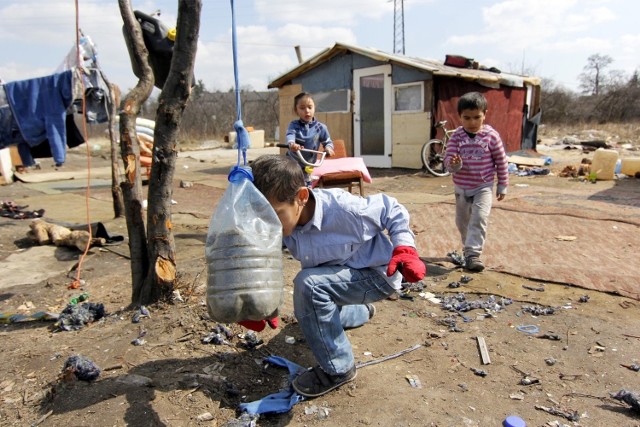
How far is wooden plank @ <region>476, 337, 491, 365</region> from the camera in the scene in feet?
8.99

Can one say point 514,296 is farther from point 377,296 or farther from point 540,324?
point 377,296

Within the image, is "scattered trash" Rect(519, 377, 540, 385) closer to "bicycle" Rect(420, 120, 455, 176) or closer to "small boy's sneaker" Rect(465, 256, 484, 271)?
"small boy's sneaker" Rect(465, 256, 484, 271)

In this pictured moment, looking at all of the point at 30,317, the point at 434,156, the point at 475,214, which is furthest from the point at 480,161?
the point at 434,156

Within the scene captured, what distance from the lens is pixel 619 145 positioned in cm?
1944

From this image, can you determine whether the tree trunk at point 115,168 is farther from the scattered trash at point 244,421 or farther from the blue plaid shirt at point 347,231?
the scattered trash at point 244,421

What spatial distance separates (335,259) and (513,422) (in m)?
1.13

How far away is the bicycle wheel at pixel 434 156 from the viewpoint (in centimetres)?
1171

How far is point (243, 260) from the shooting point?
191 centimetres

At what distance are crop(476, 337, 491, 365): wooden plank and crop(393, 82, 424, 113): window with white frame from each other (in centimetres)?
1008

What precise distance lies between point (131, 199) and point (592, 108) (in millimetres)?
34211

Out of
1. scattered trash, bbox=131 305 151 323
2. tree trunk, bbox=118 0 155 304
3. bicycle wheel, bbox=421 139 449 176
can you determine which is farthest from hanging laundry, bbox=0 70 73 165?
bicycle wheel, bbox=421 139 449 176

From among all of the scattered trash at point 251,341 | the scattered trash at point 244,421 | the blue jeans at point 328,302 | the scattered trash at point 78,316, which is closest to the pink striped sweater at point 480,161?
the blue jeans at point 328,302

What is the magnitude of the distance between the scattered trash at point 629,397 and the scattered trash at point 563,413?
0.27 metres

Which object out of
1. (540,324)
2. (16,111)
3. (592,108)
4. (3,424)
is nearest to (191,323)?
(3,424)
